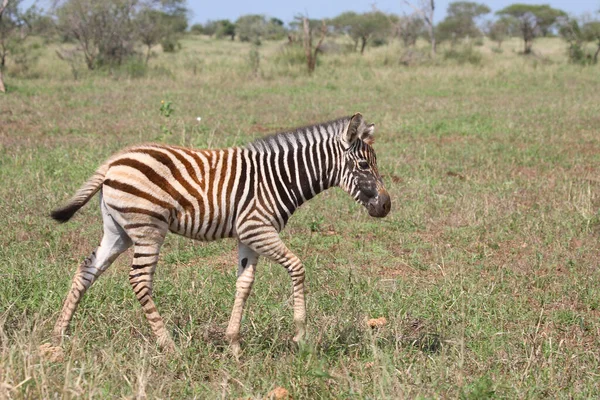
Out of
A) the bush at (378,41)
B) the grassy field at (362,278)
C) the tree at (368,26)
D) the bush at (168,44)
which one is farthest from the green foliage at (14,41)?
the bush at (378,41)

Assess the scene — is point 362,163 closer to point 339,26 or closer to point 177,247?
point 177,247

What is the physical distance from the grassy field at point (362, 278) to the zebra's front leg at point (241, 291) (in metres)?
0.12

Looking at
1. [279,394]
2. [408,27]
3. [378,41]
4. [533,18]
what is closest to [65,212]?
[279,394]

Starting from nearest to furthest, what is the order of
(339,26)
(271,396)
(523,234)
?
(271,396) < (523,234) < (339,26)

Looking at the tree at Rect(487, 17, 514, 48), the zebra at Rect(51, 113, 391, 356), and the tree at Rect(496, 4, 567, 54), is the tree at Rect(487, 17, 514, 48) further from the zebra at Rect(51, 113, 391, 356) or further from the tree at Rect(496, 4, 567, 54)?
the zebra at Rect(51, 113, 391, 356)

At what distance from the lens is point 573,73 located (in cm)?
2380

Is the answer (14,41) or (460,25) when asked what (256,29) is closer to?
(460,25)

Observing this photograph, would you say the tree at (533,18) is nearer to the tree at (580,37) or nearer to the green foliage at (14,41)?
the tree at (580,37)

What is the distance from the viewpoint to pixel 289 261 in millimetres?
4441

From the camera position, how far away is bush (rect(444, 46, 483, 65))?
2850 cm

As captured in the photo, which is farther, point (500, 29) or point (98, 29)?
point (500, 29)

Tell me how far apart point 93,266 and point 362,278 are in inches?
89.9

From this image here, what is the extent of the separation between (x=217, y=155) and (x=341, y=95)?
1477 centimetres

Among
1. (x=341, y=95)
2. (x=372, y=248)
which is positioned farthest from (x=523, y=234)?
(x=341, y=95)
